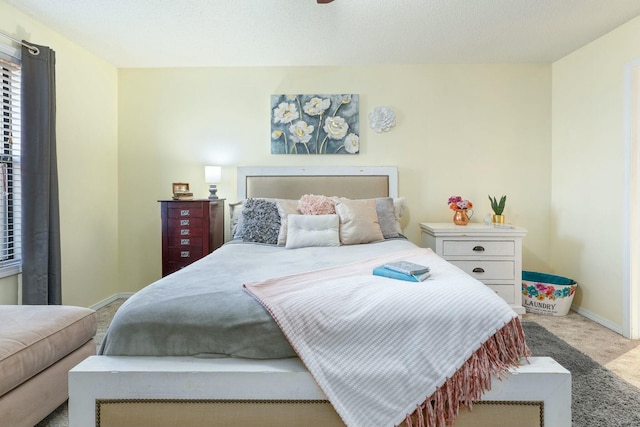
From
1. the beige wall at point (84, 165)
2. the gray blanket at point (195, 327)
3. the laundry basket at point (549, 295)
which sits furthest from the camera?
the laundry basket at point (549, 295)

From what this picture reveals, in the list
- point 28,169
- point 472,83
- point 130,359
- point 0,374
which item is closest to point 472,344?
point 130,359

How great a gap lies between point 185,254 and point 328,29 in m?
2.28

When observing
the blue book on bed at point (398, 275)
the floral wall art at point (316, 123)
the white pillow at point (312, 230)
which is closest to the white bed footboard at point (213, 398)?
the blue book on bed at point (398, 275)

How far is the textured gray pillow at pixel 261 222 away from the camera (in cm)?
301

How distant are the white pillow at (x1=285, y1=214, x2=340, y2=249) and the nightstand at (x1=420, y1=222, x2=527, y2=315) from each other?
1.00 m

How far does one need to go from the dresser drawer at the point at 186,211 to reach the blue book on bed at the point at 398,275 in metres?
2.11

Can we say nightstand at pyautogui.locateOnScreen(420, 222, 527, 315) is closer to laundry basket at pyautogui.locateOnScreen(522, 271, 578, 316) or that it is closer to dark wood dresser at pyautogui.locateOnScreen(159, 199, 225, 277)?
laundry basket at pyautogui.locateOnScreen(522, 271, 578, 316)

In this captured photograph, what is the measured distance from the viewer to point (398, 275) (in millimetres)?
1648

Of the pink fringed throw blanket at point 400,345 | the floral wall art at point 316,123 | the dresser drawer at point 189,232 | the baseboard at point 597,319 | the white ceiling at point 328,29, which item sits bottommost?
the baseboard at point 597,319

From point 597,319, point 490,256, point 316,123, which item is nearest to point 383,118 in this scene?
point 316,123

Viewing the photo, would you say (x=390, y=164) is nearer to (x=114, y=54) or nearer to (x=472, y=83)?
(x=472, y=83)

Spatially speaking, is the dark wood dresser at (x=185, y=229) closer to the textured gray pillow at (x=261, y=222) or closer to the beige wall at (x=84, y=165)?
the textured gray pillow at (x=261, y=222)

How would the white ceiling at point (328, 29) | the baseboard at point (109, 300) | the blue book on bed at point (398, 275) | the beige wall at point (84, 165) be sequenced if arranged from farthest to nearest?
1. the baseboard at point (109, 300)
2. the beige wall at point (84, 165)
3. the white ceiling at point (328, 29)
4. the blue book on bed at point (398, 275)

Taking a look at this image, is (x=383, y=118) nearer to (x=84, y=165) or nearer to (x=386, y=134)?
(x=386, y=134)
